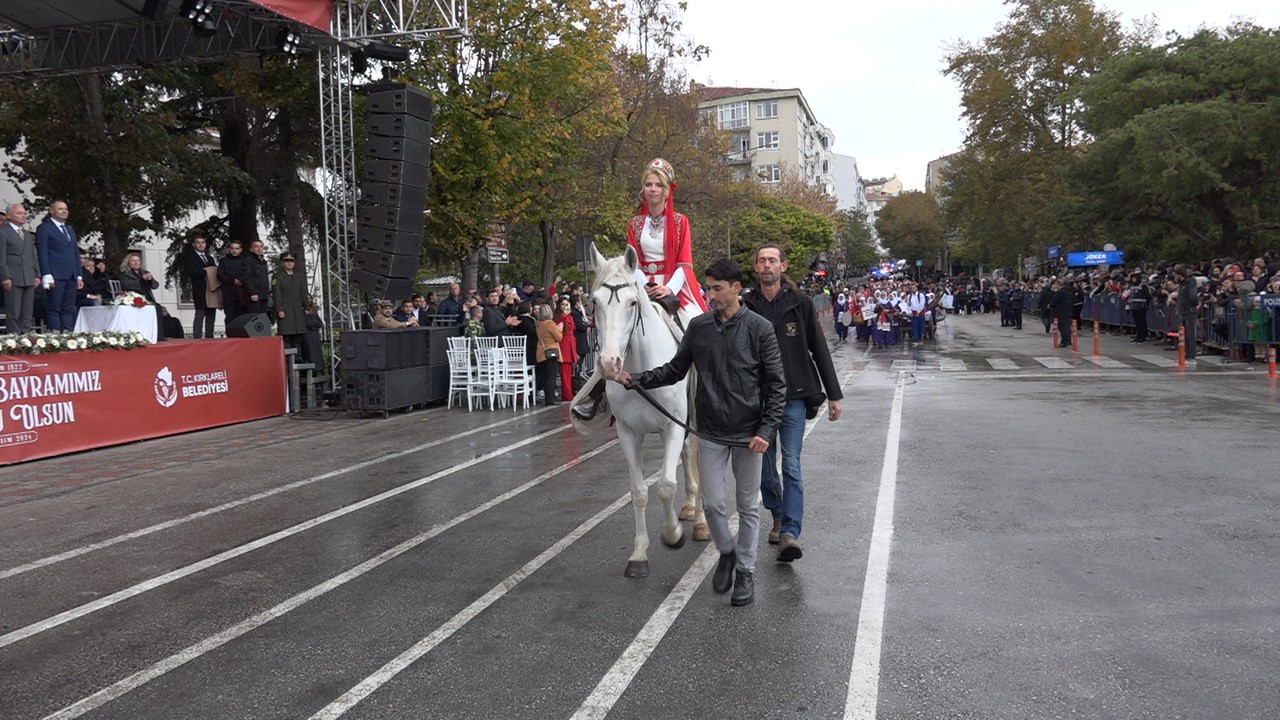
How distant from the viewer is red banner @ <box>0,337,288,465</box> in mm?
11812

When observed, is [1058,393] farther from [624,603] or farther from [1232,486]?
[624,603]

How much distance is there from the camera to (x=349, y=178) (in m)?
17.8

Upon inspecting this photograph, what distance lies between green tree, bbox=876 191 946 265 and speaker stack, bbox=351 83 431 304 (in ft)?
313

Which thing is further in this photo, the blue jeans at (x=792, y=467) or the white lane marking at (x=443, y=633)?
the blue jeans at (x=792, y=467)

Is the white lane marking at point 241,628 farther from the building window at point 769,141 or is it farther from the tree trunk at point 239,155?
the building window at point 769,141

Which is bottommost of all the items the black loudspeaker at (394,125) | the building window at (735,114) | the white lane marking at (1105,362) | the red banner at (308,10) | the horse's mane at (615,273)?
the white lane marking at (1105,362)

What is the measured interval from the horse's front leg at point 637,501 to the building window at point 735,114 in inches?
3752

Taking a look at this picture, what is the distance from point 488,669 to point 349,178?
14.7 m

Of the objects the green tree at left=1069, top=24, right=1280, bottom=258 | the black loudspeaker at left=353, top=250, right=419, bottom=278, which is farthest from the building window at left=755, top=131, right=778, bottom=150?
the black loudspeaker at left=353, top=250, right=419, bottom=278

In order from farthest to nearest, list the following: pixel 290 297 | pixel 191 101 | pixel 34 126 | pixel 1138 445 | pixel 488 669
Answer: pixel 191 101 → pixel 34 126 → pixel 290 297 → pixel 1138 445 → pixel 488 669

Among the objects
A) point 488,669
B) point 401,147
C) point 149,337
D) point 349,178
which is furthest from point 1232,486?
point 349,178

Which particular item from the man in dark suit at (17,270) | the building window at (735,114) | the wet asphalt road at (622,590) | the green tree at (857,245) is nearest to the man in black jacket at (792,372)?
the wet asphalt road at (622,590)

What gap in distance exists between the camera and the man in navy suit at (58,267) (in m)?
13.9

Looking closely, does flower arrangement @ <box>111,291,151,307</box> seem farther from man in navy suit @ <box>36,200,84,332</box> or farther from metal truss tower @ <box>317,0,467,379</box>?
metal truss tower @ <box>317,0,467,379</box>
